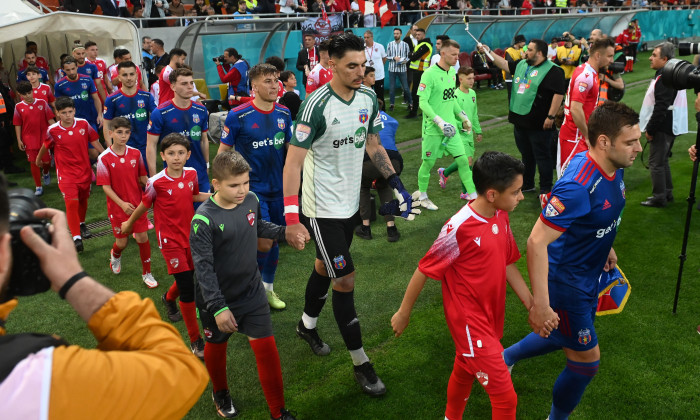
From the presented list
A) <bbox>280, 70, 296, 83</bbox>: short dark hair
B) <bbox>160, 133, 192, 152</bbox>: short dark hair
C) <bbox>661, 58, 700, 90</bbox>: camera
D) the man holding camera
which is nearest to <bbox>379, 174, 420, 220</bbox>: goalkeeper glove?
<bbox>160, 133, 192, 152</bbox>: short dark hair

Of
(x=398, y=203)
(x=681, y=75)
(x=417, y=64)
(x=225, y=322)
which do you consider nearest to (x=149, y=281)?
(x=225, y=322)

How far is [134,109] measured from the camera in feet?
27.9

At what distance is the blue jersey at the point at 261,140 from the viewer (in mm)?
5766

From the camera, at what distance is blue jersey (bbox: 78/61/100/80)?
11.5 meters

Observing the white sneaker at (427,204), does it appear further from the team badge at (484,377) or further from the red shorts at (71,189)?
the team badge at (484,377)

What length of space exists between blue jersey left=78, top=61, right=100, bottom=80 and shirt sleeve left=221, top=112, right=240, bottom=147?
699 centimetres

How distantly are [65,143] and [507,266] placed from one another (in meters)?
6.43

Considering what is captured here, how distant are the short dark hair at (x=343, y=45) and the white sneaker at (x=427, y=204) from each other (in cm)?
483

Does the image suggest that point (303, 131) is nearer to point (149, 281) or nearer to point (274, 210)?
point (274, 210)

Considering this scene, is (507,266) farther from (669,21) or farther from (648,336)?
(669,21)

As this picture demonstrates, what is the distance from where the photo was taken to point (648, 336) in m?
5.17

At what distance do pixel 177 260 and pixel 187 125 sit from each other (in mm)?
2300

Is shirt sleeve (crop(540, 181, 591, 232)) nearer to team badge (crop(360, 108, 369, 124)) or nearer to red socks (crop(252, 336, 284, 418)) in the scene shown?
team badge (crop(360, 108, 369, 124))

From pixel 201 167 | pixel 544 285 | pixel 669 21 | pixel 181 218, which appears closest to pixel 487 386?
pixel 544 285
